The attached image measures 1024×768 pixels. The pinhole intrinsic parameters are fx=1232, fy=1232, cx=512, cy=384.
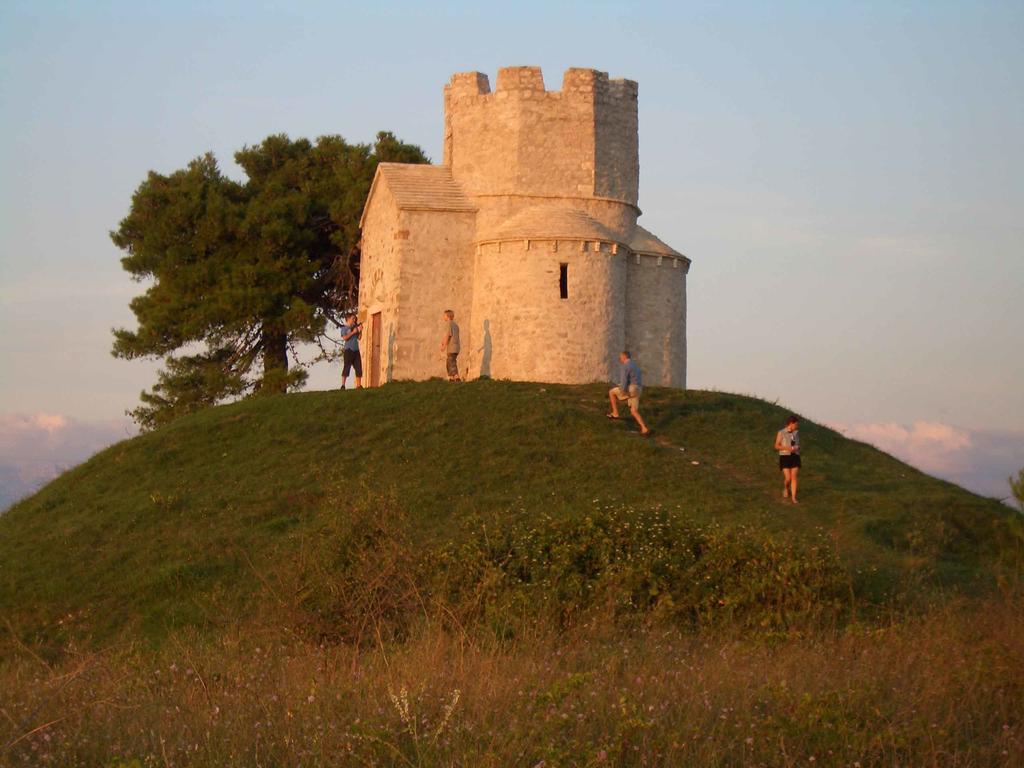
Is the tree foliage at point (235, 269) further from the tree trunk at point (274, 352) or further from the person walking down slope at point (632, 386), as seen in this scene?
the person walking down slope at point (632, 386)

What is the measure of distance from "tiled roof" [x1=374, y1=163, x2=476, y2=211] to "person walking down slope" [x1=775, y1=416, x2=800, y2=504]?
10.9m

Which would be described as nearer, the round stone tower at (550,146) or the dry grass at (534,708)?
the dry grass at (534,708)

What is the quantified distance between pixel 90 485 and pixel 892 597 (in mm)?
14277

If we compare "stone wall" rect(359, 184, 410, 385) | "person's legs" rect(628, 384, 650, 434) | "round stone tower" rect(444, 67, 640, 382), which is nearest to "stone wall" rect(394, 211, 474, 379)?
"stone wall" rect(359, 184, 410, 385)

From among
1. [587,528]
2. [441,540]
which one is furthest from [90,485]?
[587,528]

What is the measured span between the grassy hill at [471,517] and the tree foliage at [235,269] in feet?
27.3

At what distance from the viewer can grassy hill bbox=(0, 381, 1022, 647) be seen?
49.4 ft

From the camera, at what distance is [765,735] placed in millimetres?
8883

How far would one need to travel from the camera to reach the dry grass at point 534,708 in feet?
27.4

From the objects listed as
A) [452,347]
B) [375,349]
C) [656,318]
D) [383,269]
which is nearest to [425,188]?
A: [383,269]

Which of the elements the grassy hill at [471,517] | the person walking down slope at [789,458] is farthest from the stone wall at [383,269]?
the person walking down slope at [789,458]

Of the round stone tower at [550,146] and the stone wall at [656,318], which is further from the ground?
the round stone tower at [550,146]

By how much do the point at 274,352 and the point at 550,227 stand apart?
441 inches

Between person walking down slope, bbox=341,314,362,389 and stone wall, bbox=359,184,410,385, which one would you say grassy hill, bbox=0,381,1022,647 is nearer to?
person walking down slope, bbox=341,314,362,389
